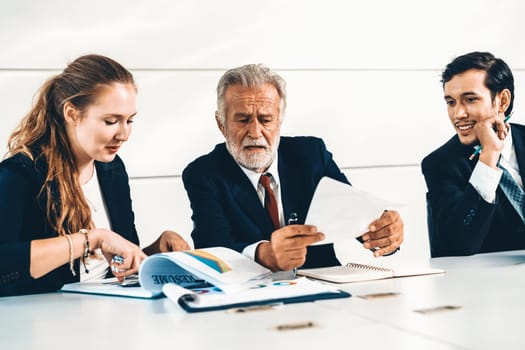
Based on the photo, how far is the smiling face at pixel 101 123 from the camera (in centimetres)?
228

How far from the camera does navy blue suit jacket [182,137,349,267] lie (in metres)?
2.43

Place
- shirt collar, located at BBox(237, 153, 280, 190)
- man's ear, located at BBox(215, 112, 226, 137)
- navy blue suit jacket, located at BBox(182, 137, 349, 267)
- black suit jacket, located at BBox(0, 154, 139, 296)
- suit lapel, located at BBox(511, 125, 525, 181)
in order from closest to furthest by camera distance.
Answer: black suit jacket, located at BBox(0, 154, 139, 296) < navy blue suit jacket, located at BBox(182, 137, 349, 267) < shirt collar, located at BBox(237, 153, 280, 190) < man's ear, located at BBox(215, 112, 226, 137) < suit lapel, located at BBox(511, 125, 525, 181)

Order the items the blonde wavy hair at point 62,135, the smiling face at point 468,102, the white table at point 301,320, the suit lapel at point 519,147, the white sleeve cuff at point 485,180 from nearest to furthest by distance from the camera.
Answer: the white table at point 301,320 → the blonde wavy hair at point 62,135 → the white sleeve cuff at point 485,180 → the suit lapel at point 519,147 → the smiling face at point 468,102

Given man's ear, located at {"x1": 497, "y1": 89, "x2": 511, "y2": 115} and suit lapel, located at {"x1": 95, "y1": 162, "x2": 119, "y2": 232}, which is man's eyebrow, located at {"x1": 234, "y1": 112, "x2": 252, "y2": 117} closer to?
suit lapel, located at {"x1": 95, "y1": 162, "x2": 119, "y2": 232}

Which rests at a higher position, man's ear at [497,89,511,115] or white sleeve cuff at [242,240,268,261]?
man's ear at [497,89,511,115]

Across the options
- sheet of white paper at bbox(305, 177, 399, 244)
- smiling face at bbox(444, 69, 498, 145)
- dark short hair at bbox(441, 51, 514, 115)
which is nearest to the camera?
sheet of white paper at bbox(305, 177, 399, 244)

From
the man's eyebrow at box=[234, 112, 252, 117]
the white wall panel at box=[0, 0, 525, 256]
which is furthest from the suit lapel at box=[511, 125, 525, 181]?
the man's eyebrow at box=[234, 112, 252, 117]

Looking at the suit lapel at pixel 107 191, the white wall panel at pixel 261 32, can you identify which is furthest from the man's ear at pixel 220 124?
the suit lapel at pixel 107 191

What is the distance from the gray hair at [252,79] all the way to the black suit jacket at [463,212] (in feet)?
2.57

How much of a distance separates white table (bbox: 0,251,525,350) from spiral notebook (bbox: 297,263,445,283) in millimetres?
65

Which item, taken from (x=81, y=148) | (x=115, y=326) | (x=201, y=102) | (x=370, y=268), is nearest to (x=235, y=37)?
(x=201, y=102)

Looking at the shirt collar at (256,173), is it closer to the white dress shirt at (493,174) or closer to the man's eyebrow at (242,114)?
the man's eyebrow at (242,114)

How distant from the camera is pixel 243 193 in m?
2.46

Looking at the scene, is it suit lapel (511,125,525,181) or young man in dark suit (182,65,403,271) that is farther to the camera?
suit lapel (511,125,525,181)
